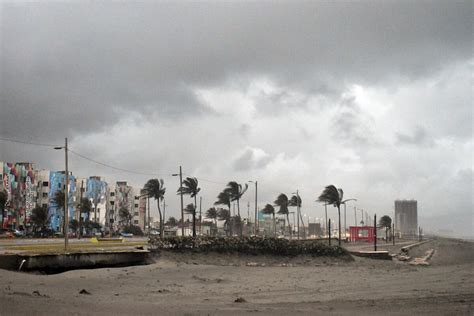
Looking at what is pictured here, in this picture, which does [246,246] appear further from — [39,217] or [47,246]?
[39,217]

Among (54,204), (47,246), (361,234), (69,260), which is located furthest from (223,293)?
(54,204)

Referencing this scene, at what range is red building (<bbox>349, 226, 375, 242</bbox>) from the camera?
11207 cm

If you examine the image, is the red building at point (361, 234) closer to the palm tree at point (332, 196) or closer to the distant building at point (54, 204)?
the palm tree at point (332, 196)

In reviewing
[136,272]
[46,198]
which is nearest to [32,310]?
[136,272]

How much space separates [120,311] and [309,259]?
31400mm

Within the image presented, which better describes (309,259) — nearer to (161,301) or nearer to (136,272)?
(136,272)

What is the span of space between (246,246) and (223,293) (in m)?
22.4

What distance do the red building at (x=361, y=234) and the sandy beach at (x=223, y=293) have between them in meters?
84.0

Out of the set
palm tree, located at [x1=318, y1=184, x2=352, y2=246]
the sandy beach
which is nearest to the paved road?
the sandy beach

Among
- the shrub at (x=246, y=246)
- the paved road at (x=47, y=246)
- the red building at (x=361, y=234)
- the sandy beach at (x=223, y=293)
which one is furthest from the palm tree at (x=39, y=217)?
the sandy beach at (x=223, y=293)

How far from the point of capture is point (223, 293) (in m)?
20.7

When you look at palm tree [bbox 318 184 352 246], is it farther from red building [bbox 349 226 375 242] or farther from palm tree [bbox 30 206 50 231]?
palm tree [bbox 30 206 50 231]

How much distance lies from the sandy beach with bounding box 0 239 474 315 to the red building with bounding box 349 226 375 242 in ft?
276

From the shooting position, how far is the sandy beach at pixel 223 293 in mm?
14789
